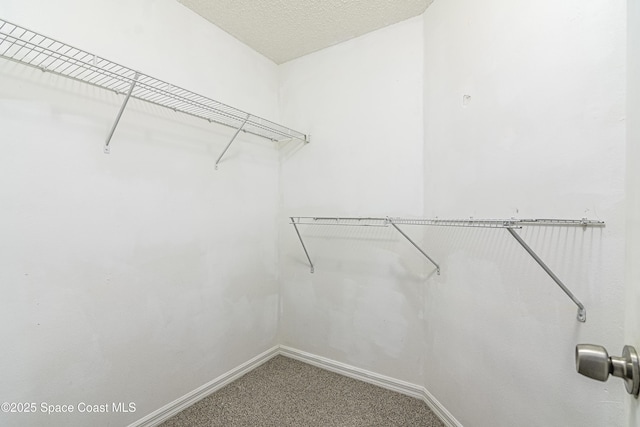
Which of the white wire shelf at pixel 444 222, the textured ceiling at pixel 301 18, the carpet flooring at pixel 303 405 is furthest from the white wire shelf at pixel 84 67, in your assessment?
the carpet flooring at pixel 303 405

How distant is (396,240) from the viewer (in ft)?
6.47

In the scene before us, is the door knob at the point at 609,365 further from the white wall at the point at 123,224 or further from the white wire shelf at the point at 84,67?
the white wall at the point at 123,224

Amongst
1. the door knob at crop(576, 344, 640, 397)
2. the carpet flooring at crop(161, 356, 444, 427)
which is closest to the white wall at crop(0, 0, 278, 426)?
the carpet flooring at crop(161, 356, 444, 427)

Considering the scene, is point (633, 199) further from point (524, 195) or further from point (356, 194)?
point (356, 194)

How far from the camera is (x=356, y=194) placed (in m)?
2.14

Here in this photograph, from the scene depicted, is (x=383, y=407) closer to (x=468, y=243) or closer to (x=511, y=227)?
(x=468, y=243)

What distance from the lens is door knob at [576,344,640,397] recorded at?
489 millimetres

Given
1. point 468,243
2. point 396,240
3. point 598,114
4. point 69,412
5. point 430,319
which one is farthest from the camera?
point 396,240

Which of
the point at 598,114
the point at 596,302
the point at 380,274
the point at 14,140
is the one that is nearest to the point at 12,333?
the point at 14,140

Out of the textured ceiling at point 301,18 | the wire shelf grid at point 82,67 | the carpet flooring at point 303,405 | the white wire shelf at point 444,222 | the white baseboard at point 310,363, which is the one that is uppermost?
the textured ceiling at point 301,18

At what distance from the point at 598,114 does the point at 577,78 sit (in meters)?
0.17

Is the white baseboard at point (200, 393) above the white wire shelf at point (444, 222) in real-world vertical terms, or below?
below

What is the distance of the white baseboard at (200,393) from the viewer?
1623 millimetres

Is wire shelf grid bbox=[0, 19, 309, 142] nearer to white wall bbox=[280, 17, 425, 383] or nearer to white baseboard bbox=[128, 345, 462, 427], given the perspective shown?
white wall bbox=[280, 17, 425, 383]
